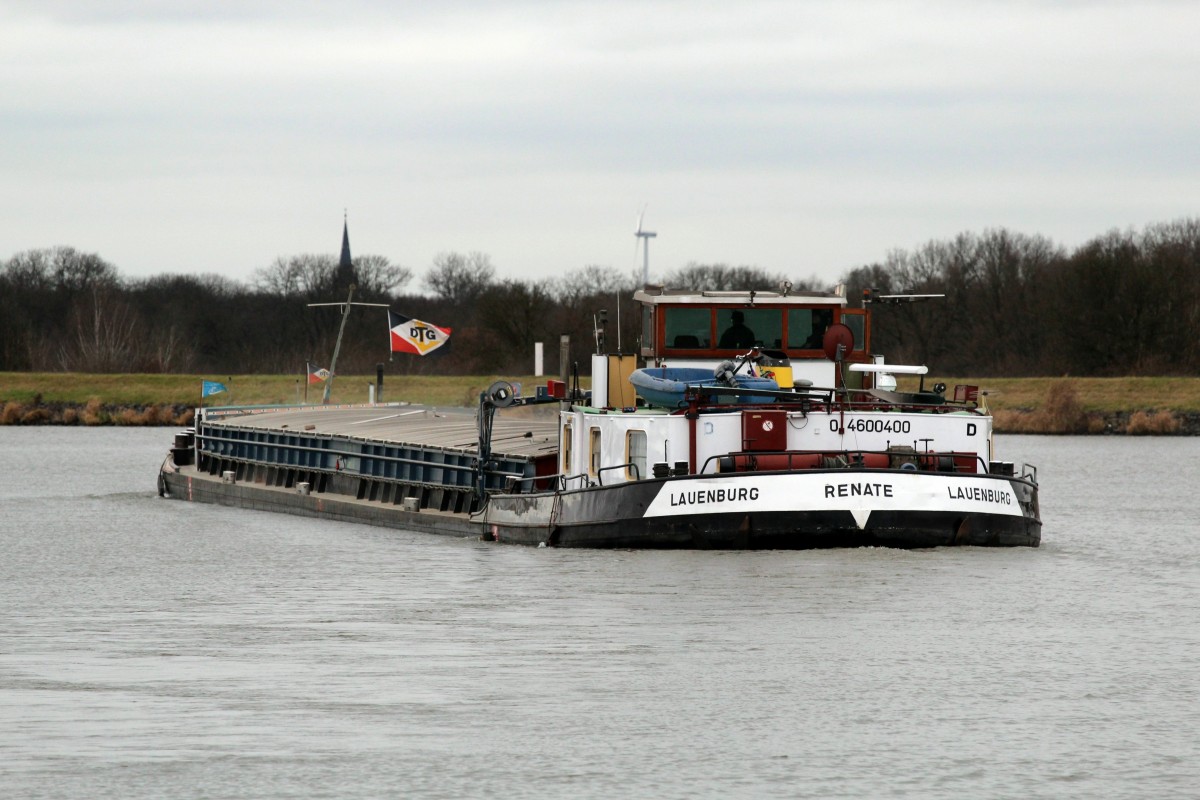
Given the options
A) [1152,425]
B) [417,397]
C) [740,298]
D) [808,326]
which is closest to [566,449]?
[740,298]

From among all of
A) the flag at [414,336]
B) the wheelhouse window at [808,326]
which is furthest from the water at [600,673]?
the flag at [414,336]

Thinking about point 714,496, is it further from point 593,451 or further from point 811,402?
point 593,451

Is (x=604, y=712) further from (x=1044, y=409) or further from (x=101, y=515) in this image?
(x=1044, y=409)

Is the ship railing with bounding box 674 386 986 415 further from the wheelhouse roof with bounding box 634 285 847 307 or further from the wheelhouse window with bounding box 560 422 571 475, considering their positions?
the wheelhouse window with bounding box 560 422 571 475

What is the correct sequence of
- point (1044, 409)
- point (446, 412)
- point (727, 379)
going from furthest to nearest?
point (1044, 409)
point (446, 412)
point (727, 379)

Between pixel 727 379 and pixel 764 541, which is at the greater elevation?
pixel 727 379

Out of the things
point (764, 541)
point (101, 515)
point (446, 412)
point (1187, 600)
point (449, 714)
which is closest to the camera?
point (449, 714)

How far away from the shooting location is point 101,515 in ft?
118

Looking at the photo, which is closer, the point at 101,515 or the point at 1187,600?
the point at 1187,600

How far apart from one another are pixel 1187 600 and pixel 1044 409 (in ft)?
173

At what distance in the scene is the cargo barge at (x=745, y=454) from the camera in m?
22.9

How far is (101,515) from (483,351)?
57553mm

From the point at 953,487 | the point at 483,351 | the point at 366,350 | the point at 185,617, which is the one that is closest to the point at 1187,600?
the point at 953,487

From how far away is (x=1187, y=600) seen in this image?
2131 centimetres
